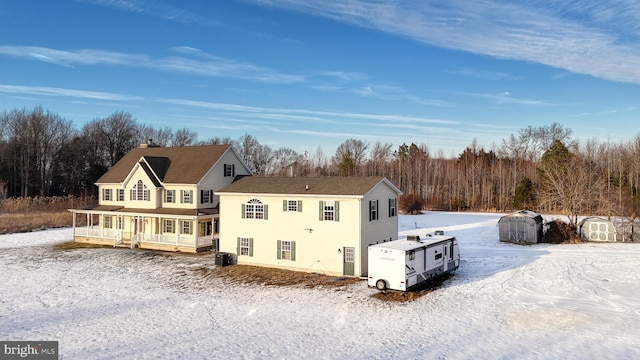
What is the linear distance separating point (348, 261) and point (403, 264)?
5126 millimetres

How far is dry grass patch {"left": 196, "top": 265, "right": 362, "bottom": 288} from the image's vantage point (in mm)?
22562

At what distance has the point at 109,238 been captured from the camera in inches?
1401

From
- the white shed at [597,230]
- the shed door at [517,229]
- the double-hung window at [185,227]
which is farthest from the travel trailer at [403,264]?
the white shed at [597,230]

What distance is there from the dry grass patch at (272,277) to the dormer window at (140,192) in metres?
12.0

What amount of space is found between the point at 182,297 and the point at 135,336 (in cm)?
510

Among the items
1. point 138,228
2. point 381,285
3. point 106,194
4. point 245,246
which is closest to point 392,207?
point 381,285

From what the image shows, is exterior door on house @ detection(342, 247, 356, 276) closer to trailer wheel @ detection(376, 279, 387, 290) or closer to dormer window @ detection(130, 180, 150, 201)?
trailer wheel @ detection(376, 279, 387, 290)

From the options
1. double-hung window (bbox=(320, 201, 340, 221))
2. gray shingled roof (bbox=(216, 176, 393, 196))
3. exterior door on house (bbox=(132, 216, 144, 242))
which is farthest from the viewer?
exterior door on house (bbox=(132, 216, 144, 242))

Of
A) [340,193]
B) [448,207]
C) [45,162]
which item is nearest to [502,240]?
[340,193]

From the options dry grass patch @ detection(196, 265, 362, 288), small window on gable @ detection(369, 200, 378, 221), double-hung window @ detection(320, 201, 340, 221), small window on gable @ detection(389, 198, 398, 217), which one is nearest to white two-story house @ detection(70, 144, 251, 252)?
dry grass patch @ detection(196, 265, 362, 288)

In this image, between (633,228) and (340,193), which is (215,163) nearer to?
(340,193)

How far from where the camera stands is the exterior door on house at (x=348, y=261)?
78.0 ft

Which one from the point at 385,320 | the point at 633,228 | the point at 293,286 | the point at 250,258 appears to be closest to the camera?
the point at 385,320

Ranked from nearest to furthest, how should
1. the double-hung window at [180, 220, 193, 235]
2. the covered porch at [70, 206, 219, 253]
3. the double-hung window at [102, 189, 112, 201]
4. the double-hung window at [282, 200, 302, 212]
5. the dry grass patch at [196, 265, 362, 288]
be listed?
the dry grass patch at [196, 265, 362, 288] < the double-hung window at [282, 200, 302, 212] < the covered porch at [70, 206, 219, 253] < the double-hung window at [180, 220, 193, 235] < the double-hung window at [102, 189, 112, 201]
